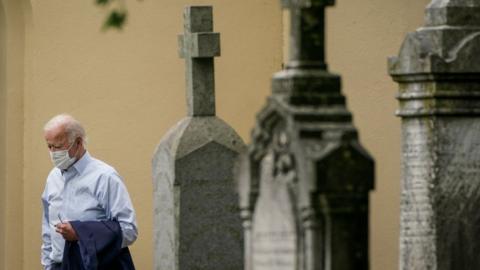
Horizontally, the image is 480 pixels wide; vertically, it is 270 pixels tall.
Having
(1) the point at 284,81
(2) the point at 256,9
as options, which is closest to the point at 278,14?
(2) the point at 256,9

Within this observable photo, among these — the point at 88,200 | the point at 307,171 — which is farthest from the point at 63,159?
the point at 307,171

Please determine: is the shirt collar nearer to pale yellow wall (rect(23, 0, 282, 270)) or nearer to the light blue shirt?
the light blue shirt

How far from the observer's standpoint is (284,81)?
468 inches

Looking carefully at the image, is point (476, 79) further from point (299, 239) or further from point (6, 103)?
point (6, 103)

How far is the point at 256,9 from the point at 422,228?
5357 millimetres

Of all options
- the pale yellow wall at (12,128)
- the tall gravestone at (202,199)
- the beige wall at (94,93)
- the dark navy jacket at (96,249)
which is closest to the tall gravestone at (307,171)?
the dark navy jacket at (96,249)

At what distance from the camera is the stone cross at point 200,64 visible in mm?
16344

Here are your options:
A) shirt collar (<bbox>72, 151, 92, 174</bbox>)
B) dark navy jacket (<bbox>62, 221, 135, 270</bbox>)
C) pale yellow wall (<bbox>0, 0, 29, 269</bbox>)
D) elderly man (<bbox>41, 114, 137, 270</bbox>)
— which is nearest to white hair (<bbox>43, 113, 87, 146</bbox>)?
elderly man (<bbox>41, 114, 137, 270</bbox>)

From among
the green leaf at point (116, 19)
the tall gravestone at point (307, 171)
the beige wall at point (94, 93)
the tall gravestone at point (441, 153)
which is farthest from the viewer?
the beige wall at point (94, 93)

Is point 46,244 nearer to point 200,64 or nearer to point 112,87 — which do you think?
point 200,64

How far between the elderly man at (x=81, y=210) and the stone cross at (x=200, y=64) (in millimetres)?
782

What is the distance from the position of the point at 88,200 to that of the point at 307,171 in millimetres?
4403

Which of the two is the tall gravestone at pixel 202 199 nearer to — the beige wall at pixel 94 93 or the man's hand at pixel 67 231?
the man's hand at pixel 67 231

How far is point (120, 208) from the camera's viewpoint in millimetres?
15789
